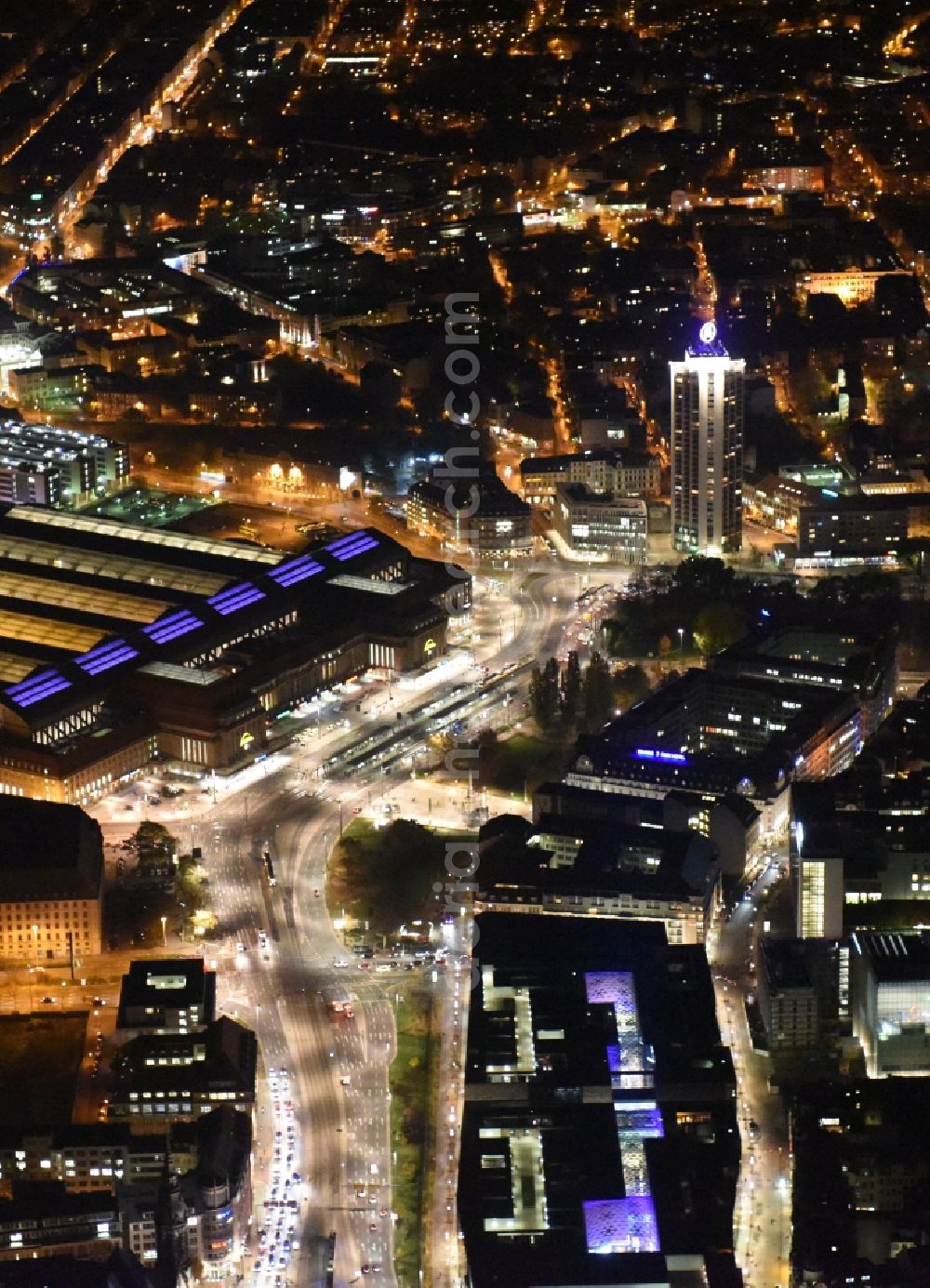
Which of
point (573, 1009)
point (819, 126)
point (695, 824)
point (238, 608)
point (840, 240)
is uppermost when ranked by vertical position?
point (819, 126)

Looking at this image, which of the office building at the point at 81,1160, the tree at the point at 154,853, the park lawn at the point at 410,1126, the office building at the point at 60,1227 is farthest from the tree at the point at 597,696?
the office building at the point at 60,1227

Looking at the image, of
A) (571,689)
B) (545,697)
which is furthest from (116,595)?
(571,689)

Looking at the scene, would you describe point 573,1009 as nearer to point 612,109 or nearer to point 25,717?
point 25,717

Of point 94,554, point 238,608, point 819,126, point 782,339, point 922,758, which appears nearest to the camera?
point 922,758

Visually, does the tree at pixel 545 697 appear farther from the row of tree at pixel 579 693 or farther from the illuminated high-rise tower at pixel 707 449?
the illuminated high-rise tower at pixel 707 449

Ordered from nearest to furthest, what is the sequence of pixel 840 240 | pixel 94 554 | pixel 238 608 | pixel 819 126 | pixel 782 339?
pixel 238 608, pixel 94 554, pixel 782 339, pixel 840 240, pixel 819 126

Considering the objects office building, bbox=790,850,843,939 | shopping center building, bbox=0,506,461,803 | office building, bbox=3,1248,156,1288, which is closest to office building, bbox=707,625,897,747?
shopping center building, bbox=0,506,461,803

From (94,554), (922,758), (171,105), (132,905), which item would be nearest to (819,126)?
(171,105)
